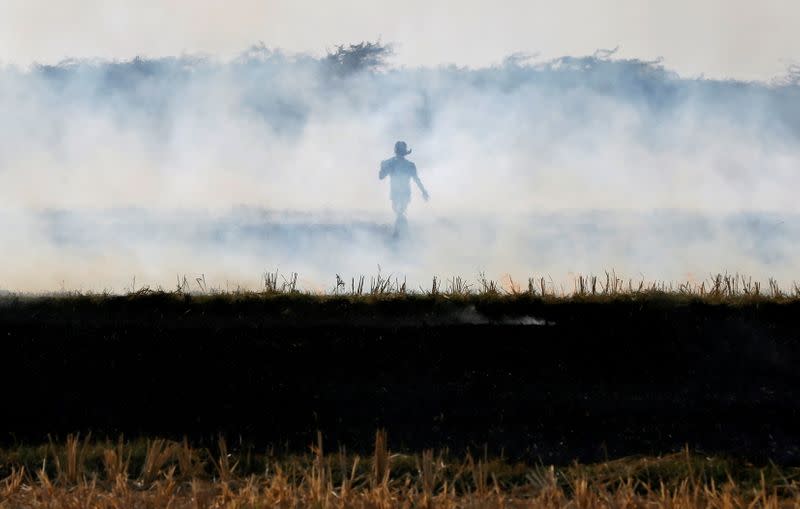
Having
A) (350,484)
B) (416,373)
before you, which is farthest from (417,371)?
(350,484)

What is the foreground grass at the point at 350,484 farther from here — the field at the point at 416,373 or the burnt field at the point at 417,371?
the burnt field at the point at 417,371

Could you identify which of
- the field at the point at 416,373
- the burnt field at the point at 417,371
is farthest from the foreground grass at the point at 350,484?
the burnt field at the point at 417,371

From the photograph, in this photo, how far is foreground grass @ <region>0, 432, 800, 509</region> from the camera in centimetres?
752

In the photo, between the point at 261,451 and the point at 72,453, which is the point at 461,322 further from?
the point at 72,453

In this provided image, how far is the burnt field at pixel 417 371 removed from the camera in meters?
13.6

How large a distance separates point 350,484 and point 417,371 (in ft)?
23.9

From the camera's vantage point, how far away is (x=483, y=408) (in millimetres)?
13953

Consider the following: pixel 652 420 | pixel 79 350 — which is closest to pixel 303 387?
pixel 79 350

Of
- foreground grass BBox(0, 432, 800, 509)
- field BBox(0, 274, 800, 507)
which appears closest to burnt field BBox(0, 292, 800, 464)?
field BBox(0, 274, 800, 507)

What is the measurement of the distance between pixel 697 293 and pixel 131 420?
772cm

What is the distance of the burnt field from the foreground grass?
107 cm

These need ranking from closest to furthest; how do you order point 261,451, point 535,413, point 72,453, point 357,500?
1. point 357,500
2. point 72,453
3. point 261,451
4. point 535,413

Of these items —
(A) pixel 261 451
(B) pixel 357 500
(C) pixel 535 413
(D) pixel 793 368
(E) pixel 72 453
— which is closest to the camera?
(B) pixel 357 500

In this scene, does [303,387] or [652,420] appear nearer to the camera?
[652,420]
